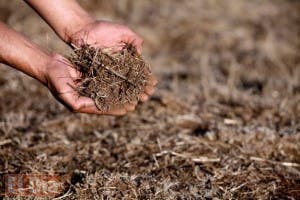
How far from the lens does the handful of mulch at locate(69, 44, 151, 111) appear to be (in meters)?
2.09

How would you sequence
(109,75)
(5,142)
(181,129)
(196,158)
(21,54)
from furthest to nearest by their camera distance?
(181,129), (5,142), (196,158), (109,75), (21,54)

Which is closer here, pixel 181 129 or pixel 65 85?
pixel 65 85

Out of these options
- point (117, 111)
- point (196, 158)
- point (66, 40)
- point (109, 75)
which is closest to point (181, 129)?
point (196, 158)

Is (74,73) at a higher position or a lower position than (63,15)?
lower

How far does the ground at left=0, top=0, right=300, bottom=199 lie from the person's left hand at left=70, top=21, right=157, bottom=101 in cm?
22

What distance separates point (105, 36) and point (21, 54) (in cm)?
43

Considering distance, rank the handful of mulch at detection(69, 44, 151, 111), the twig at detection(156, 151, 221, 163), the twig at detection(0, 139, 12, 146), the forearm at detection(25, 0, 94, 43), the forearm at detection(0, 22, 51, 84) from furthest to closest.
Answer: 1. the twig at detection(0, 139, 12, 146)
2. the twig at detection(156, 151, 221, 163)
3. the forearm at detection(25, 0, 94, 43)
4. the handful of mulch at detection(69, 44, 151, 111)
5. the forearm at detection(0, 22, 51, 84)

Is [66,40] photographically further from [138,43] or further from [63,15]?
[138,43]

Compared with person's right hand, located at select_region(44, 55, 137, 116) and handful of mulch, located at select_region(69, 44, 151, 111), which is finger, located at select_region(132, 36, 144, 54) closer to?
handful of mulch, located at select_region(69, 44, 151, 111)

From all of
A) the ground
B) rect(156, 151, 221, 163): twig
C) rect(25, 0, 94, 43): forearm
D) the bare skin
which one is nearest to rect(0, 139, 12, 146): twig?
the ground

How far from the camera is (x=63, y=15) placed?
2.20 metres

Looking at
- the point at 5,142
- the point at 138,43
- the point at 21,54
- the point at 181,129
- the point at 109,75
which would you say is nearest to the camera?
the point at 21,54

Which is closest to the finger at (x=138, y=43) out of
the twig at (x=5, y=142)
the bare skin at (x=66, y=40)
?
the bare skin at (x=66, y=40)

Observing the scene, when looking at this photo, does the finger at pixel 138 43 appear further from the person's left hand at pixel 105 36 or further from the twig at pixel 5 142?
the twig at pixel 5 142
